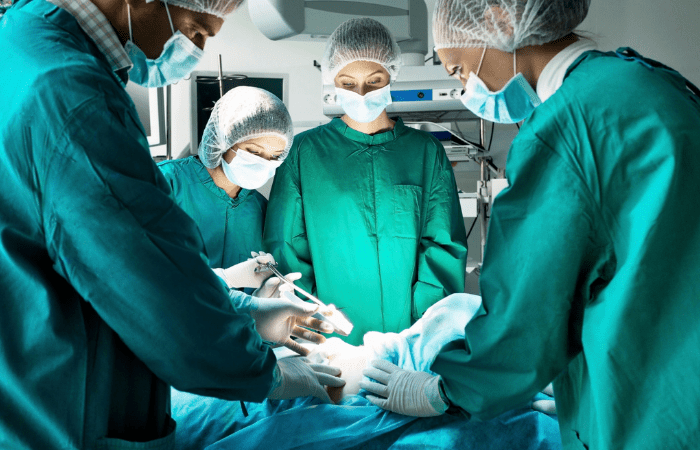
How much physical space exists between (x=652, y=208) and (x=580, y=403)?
0.41 m

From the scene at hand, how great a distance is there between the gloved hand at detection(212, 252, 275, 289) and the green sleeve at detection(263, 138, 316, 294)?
0.68 feet

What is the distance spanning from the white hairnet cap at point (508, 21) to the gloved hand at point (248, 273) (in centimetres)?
110

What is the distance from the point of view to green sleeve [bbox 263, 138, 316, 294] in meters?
2.36

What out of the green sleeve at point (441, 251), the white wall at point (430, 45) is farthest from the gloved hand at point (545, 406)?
the white wall at point (430, 45)

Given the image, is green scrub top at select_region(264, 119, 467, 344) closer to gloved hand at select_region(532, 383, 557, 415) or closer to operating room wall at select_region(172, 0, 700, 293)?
gloved hand at select_region(532, 383, 557, 415)

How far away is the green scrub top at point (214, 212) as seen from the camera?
2.36 metres

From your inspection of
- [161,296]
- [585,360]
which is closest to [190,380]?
[161,296]

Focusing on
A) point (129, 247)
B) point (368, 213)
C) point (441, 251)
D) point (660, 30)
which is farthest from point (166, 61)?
point (660, 30)

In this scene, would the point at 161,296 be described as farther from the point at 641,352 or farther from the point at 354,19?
the point at 354,19

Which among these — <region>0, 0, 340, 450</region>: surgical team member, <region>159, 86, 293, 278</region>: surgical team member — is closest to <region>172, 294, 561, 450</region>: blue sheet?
<region>0, 0, 340, 450</region>: surgical team member

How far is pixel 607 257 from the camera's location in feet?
3.31

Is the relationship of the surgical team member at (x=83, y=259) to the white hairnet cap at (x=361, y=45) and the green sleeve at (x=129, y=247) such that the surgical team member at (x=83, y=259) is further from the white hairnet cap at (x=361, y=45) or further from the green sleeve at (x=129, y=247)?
the white hairnet cap at (x=361, y=45)

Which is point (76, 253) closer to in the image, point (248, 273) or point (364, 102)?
point (248, 273)

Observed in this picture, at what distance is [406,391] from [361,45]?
139 centimetres
